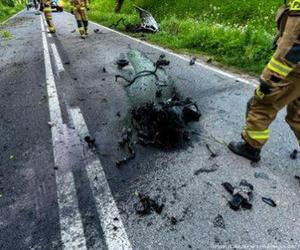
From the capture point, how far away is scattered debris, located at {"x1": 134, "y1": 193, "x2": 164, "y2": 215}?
9.77 feet

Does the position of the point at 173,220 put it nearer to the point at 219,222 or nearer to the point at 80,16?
the point at 219,222

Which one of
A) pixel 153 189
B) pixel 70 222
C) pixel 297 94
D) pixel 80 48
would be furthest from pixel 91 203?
pixel 80 48

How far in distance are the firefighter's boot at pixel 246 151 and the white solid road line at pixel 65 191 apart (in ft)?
6.07

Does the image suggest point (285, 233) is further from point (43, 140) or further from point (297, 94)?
point (43, 140)

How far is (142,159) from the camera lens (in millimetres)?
3865

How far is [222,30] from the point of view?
32.0ft

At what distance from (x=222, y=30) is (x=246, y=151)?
680cm

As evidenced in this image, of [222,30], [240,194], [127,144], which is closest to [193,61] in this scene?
[222,30]

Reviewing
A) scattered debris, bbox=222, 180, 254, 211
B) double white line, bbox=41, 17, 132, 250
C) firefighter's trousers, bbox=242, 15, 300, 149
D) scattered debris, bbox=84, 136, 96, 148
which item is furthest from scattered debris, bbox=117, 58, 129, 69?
scattered debris, bbox=222, 180, 254, 211

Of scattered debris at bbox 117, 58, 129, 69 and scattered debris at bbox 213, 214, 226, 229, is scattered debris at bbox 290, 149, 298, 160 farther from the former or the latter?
scattered debris at bbox 117, 58, 129, 69

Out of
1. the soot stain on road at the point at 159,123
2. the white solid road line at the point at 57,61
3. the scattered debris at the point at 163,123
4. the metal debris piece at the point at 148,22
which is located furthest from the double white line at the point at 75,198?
the metal debris piece at the point at 148,22

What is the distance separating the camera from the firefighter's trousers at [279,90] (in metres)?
2.78

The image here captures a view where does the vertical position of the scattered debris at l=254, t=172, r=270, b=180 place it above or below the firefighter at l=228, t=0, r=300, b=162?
below

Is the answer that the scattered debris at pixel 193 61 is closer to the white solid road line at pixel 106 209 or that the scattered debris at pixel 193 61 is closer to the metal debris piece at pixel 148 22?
the white solid road line at pixel 106 209
